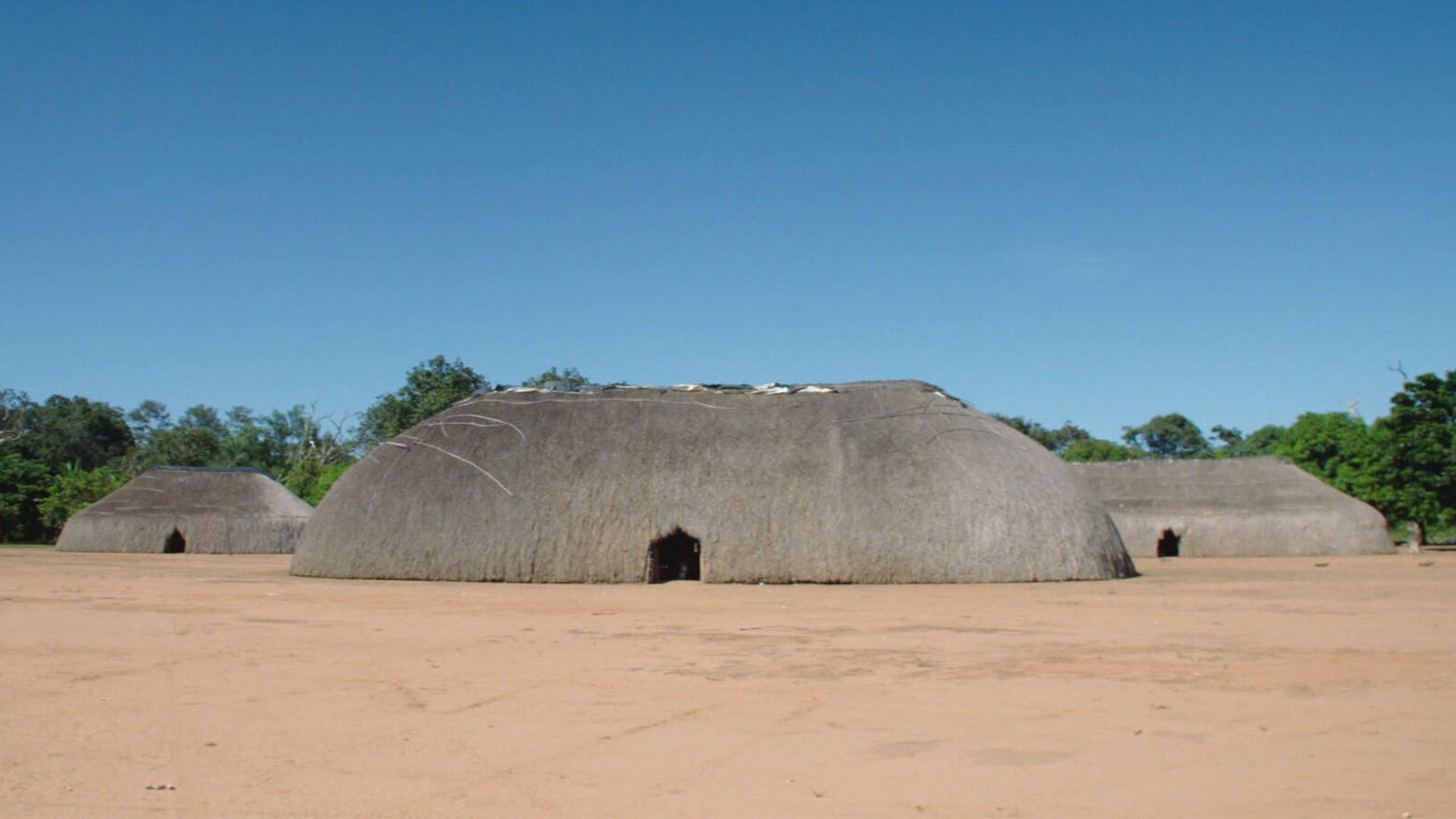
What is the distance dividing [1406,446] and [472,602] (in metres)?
25.7

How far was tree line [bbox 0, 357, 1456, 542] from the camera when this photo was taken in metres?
27.6

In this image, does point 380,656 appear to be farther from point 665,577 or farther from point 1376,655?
point 665,577

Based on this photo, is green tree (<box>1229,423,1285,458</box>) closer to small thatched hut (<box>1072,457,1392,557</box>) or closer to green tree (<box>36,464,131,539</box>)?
small thatched hut (<box>1072,457,1392,557</box>)

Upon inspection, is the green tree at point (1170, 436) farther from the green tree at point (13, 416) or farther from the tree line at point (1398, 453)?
the green tree at point (13, 416)

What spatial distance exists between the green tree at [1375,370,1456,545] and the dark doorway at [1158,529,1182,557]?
21.4 feet

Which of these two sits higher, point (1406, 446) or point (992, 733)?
point (1406, 446)

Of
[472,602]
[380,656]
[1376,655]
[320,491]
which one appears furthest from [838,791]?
[320,491]

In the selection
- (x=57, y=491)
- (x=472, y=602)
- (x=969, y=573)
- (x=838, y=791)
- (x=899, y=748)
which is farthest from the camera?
(x=57, y=491)

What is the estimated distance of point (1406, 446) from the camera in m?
27.6

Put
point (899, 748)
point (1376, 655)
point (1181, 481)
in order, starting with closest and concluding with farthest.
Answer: point (899, 748) → point (1376, 655) → point (1181, 481)

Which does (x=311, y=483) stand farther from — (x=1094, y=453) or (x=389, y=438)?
(x=1094, y=453)

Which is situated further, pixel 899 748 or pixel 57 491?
pixel 57 491

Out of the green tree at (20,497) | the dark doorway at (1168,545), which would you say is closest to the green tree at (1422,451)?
the dark doorway at (1168,545)

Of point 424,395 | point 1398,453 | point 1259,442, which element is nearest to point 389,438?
point 424,395
